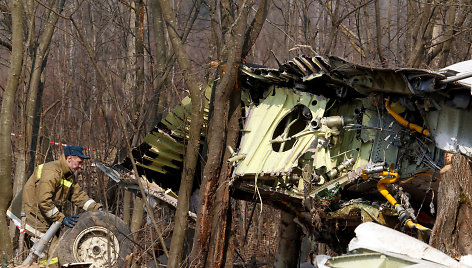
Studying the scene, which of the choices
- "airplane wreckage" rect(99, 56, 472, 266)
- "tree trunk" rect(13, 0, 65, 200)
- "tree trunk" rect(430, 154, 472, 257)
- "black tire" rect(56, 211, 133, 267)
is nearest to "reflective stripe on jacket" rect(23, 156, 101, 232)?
"black tire" rect(56, 211, 133, 267)

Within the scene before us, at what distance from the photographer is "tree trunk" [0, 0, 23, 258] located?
989 cm

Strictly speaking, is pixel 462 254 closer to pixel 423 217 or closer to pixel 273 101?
pixel 423 217

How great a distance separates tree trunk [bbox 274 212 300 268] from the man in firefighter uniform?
3.21m

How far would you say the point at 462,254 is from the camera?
238 inches

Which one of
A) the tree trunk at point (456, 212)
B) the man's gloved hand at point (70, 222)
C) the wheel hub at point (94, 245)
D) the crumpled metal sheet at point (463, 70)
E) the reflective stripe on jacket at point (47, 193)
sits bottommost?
the wheel hub at point (94, 245)

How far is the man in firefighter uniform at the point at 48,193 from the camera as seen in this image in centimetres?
986

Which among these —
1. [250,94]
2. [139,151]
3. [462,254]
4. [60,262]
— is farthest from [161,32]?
[462,254]

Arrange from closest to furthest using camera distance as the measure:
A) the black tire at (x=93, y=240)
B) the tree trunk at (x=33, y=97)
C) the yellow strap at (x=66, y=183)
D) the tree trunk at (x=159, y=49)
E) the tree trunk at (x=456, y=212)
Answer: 1. the tree trunk at (x=456, y=212)
2. the black tire at (x=93, y=240)
3. the yellow strap at (x=66, y=183)
4. the tree trunk at (x=33, y=97)
5. the tree trunk at (x=159, y=49)

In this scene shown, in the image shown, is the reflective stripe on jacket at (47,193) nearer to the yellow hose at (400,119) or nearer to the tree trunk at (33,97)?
the tree trunk at (33,97)

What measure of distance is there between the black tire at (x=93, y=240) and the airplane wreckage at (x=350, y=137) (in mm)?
2099

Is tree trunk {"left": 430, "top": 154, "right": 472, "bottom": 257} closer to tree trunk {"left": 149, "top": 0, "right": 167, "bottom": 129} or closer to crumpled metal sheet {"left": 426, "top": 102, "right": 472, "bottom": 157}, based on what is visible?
crumpled metal sheet {"left": 426, "top": 102, "right": 472, "bottom": 157}

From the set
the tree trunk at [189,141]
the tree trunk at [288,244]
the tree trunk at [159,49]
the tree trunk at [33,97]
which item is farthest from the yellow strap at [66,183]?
the tree trunk at [288,244]

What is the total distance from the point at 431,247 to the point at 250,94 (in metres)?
4.07

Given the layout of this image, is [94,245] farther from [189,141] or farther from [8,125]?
[189,141]
